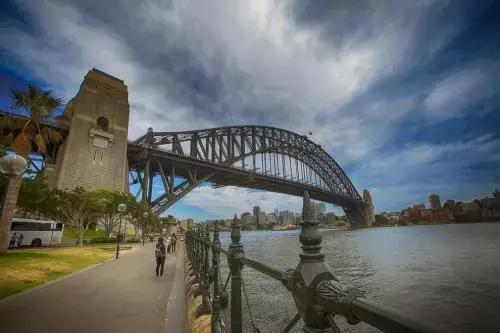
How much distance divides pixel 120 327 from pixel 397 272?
53.0 ft

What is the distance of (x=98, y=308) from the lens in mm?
6375

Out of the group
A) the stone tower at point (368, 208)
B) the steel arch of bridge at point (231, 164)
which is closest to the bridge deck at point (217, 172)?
the steel arch of bridge at point (231, 164)

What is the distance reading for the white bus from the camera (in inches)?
918

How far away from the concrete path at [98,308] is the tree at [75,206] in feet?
66.5

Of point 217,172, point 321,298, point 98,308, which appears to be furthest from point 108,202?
point 321,298

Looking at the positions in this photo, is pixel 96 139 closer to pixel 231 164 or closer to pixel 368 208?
pixel 231 164

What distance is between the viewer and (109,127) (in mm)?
39312

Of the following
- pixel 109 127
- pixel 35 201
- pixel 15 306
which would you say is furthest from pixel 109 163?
pixel 15 306

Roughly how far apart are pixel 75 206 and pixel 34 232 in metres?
3.86

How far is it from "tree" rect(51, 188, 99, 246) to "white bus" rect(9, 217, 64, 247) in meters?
1.52

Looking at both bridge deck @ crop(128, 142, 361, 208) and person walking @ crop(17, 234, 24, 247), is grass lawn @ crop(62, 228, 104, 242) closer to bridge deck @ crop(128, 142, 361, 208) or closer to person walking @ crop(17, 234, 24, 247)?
person walking @ crop(17, 234, 24, 247)

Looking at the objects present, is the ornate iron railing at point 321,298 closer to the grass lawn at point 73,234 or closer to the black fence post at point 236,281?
the black fence post at point 236,281

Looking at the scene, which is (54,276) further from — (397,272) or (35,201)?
(35,201)

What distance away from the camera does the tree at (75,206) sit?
2648 centimetres
